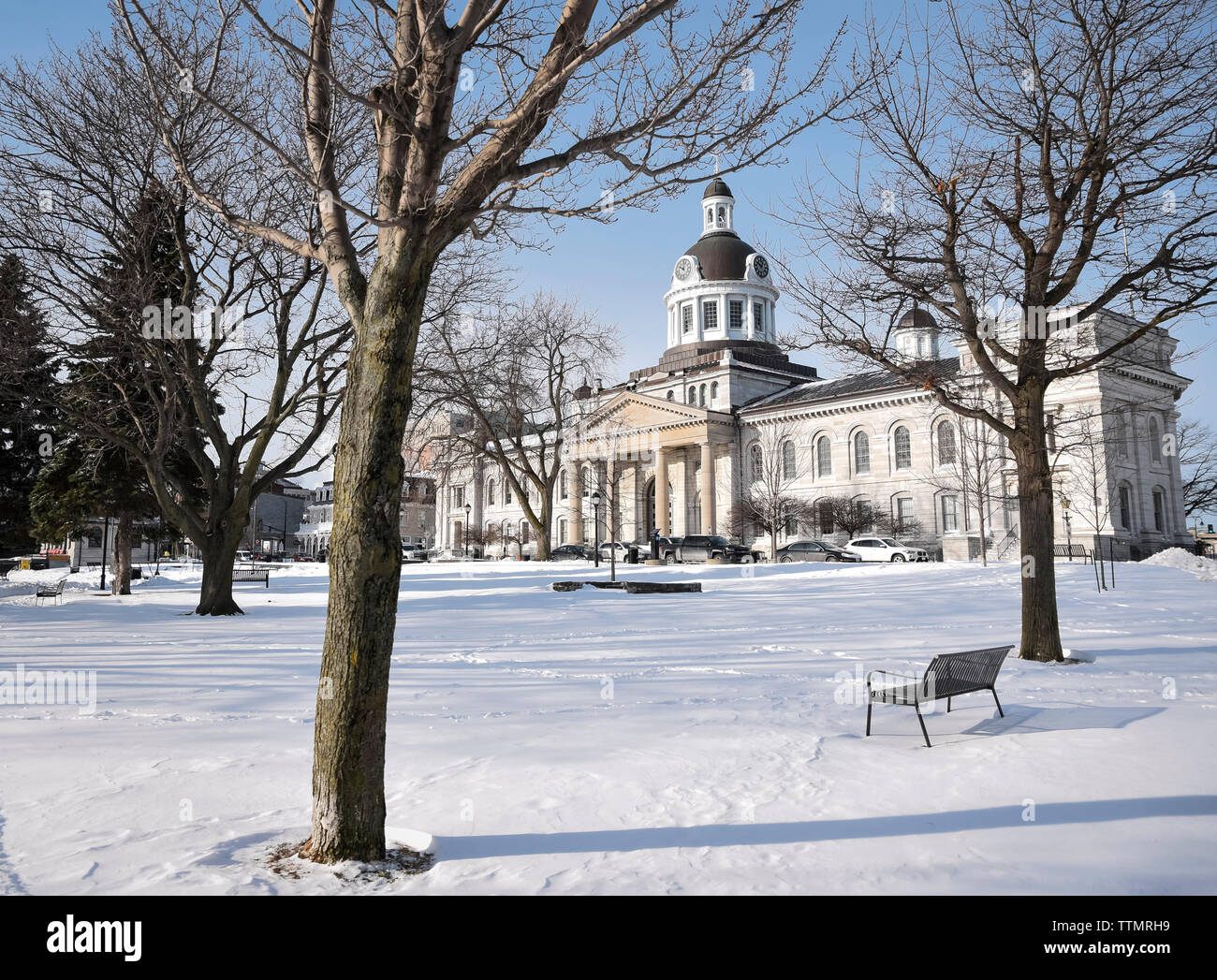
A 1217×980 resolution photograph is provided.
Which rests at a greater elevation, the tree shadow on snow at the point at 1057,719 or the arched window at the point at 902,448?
the arched window at the point at 902,448

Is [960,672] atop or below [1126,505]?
below

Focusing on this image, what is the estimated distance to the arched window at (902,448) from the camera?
5322 centimetres

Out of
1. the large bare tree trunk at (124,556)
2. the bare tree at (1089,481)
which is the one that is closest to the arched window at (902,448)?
the bare tree at (1089,481)

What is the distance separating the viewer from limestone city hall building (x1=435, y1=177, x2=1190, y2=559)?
148 ft

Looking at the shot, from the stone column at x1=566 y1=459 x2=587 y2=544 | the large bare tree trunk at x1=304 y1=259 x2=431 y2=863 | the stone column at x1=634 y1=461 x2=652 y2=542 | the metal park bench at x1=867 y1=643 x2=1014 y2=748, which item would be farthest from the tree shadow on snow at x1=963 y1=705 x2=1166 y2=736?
the stone column at x1=634 y1=461 x2=652 y2=542

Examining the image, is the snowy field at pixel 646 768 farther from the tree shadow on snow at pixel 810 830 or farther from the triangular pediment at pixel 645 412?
the triangular pediment at pixel 645 412

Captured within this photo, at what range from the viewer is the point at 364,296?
5273mm

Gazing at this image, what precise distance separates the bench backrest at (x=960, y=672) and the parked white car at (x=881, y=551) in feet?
110

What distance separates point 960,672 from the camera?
7.97m

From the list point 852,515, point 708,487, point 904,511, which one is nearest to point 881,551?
point 852,515

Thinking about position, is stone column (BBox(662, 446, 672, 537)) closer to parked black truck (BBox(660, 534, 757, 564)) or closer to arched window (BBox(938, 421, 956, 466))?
parked black truck (BBox(660, 534, 757, 564))

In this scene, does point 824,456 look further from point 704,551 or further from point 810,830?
point 810,830

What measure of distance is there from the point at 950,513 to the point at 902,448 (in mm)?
5557

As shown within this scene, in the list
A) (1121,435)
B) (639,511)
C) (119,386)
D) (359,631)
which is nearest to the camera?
(359,631)
